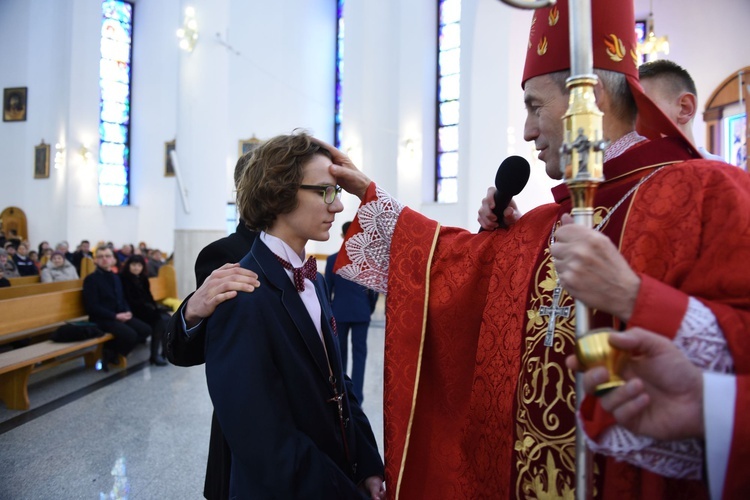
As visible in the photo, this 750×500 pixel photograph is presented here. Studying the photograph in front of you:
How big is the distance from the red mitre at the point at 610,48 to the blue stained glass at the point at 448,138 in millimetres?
11346

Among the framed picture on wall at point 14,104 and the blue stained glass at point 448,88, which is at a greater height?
the framed picture on wall at point 14,104

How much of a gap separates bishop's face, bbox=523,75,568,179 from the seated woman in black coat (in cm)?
629

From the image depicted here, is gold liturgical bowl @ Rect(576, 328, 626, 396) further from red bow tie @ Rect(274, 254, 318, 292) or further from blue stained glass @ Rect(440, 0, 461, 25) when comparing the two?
blue stained glass @ Rect(440, 0, 461, 25)

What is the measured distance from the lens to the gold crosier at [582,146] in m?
0.85

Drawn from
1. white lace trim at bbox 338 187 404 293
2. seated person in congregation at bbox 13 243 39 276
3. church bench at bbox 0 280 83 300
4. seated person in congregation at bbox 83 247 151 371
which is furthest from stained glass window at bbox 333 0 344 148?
white lace trim at bbox 338 187 404 293

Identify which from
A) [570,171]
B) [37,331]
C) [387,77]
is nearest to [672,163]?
[570,171]

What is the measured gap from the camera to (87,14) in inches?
Answer: 617

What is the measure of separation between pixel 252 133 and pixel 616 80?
15.5 m

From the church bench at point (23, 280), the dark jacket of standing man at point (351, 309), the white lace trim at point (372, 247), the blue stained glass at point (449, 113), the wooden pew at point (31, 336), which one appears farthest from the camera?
the blue stained glass at point (449, 113)

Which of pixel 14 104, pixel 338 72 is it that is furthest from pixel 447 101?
pixel 14 104

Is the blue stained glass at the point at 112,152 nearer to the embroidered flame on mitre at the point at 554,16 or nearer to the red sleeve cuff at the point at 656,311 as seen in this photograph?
the embroidered flame on mitre at the point at 554,16

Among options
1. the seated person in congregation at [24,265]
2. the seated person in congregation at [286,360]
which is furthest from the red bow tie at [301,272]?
the seated person in congregation at [24,265]

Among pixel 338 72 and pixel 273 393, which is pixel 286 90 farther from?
pixel 273 393

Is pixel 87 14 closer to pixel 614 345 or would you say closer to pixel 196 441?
pixel 196 441
